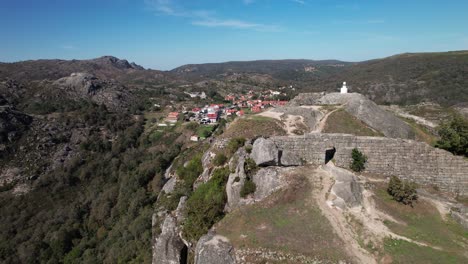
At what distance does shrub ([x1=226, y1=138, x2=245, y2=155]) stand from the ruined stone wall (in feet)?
10.00

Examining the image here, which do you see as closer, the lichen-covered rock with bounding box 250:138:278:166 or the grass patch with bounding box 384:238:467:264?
the grass patch with bounding box 384:238:467:264

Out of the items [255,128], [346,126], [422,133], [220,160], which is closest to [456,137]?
[346,126]

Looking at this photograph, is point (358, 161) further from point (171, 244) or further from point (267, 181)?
point (171, 244)

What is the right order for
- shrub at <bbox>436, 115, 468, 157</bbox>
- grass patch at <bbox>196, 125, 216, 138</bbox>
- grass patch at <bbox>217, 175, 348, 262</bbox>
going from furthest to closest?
grass patch at <bbox>196, 125, 216, 138</bbox> → shrub at <bbox>436, 115, 468, 157</bbox> → grass patch at <bbox>217, 175, 348, 262</bbox>

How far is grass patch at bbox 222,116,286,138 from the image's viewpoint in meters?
22.4

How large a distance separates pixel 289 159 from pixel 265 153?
1774 mm

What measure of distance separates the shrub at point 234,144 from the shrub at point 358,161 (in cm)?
754

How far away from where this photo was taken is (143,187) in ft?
177

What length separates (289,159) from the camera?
17781 mm

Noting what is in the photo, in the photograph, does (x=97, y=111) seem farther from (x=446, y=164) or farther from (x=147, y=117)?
(x=446, y=164)

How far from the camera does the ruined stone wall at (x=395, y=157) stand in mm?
17047

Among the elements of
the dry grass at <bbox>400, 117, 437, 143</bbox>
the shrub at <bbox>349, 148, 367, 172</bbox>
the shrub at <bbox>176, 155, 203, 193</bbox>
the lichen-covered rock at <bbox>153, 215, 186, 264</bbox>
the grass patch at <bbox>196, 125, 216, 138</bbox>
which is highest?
the shrub at <bbox>349, 148, 367, 172</bbox>

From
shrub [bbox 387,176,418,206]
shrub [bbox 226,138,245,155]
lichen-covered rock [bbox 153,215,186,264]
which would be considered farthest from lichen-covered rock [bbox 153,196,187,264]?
shrub [bbox 387,176,418,206]

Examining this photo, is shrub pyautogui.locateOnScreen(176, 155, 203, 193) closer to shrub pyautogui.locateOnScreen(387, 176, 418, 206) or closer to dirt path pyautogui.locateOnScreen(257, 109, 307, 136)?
dirt path pyautogui.locateOnScreen(257, 109, 307, 136)
